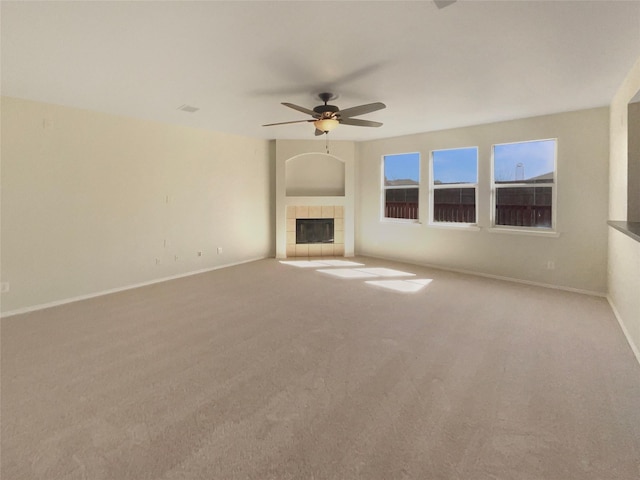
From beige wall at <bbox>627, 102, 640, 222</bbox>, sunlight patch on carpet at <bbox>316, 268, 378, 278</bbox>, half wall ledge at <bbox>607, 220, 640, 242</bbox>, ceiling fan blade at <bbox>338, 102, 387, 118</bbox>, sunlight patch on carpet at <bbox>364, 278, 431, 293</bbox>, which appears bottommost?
sunlight patch on carpet at <bbox>364, 278, 431, 293</bbox>

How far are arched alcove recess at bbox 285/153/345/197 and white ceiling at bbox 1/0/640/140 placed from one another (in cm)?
308

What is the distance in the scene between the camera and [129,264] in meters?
5.00

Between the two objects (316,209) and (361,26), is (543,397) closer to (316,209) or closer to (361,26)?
(361,26)

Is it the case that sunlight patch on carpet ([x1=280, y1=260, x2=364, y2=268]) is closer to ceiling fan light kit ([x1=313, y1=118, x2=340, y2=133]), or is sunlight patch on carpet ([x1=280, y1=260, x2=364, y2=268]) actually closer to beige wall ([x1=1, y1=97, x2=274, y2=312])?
beige wall ([x1=1, y1=97, x2=274, y2=312])

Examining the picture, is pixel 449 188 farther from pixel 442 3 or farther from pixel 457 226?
pixel 442 3

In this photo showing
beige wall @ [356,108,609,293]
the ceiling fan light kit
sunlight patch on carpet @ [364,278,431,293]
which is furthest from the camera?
sunlight patch on carpet @ [364,278,431,293]

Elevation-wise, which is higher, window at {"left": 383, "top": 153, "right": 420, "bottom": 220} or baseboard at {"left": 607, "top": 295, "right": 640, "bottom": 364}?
window at {"left": 383, "top": 153, "right": 420, "bottom": 220}

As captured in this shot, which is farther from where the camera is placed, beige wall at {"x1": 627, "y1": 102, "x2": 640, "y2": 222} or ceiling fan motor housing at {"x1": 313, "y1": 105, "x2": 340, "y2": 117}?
ceiling fan motor housing at {"x1": 313, "y1": 105, "x2": 340, "y2": 117}

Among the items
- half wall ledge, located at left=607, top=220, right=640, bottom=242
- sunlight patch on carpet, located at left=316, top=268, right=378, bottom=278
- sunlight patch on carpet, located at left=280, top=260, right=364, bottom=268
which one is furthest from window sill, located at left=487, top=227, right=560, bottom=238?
sunlight patch on carpet, located at left=280, top=260, right=364, bottom=268

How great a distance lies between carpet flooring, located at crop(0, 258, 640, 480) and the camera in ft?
5.40

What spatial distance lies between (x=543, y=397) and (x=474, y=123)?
4.49m

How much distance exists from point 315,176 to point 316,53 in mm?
4805

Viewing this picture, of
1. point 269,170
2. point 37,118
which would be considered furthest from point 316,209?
point 37,118

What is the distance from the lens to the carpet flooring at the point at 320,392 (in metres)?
A: 1.65
